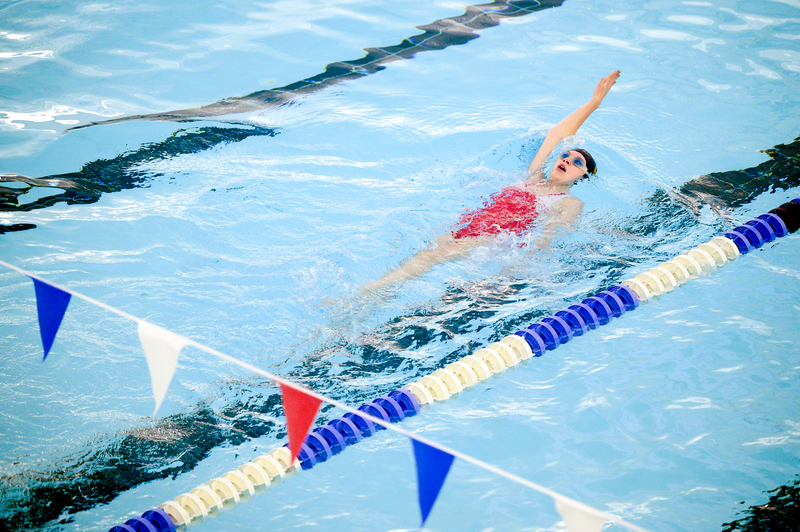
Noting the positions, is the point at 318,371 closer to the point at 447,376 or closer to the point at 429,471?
the point at 447,376

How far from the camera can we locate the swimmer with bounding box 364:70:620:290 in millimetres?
3660

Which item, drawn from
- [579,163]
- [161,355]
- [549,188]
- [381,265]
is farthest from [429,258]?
[161,355]

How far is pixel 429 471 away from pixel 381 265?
6.56 feet

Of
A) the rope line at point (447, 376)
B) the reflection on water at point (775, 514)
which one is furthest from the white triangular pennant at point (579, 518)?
the reflection on water at point (775, 514)

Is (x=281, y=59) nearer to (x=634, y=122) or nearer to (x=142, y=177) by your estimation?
(x=142, y=177)

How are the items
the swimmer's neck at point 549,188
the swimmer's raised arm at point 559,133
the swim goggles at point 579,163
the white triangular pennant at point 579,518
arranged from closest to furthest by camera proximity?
the white triangular pennant at point 579,518, the swim goggles at point 579,163, the swimmer's neck at point 549,188, the swimmer's raised arm at point 559,133

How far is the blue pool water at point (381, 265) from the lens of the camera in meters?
2.55

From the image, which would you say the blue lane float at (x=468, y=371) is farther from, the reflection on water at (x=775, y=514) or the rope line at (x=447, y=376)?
the reflection on water at (x=775, y=514)

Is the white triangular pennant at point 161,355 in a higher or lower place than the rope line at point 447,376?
higher

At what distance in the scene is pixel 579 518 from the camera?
159cm

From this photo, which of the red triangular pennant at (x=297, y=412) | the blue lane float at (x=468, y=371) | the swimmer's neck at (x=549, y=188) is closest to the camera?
the red triangular pennant at (x=297, y=412)

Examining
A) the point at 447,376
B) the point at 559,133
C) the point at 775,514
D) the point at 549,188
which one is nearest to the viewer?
the point at 775,514

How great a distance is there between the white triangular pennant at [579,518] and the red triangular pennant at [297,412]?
0.75 meters

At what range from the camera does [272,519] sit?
2369 millimetres
